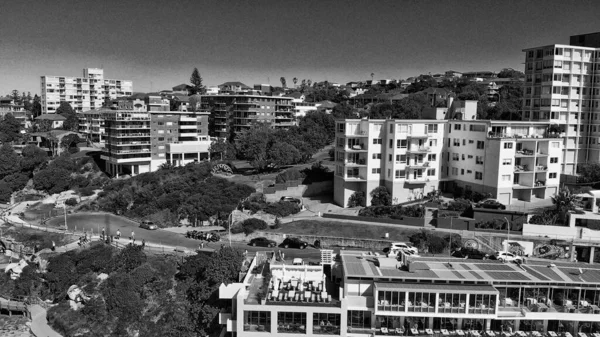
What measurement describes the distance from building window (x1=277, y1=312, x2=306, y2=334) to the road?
1634 centimetres

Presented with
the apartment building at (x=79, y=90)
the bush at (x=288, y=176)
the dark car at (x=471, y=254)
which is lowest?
the dark car at (x=471, y=254)

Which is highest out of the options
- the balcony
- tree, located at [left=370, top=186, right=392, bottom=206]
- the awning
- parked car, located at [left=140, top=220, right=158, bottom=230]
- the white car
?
the balcony

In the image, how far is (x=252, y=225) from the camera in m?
56.3

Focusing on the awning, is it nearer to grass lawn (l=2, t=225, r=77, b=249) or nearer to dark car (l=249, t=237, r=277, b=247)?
dark car (l=249, t=237, r=277, b=247)

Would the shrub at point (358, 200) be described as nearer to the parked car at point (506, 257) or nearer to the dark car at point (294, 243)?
the dark car at point (294, 243)

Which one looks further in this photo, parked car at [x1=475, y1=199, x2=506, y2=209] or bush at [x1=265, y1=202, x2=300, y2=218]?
bush at [x1=265, y1=202, x2=300, y2=218]

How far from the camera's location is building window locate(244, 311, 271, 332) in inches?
1192

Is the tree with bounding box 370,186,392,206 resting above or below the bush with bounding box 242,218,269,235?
above

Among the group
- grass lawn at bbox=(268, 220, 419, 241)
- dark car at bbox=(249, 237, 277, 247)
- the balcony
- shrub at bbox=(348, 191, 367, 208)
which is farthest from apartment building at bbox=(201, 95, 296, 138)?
dark car at bbox=(249, 237, 277, 247)

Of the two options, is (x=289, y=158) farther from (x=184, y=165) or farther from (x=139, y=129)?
(x=139, y=129)

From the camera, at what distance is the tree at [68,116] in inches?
5103

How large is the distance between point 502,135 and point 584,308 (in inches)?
1178

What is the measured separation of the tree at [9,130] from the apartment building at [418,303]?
109012 mm

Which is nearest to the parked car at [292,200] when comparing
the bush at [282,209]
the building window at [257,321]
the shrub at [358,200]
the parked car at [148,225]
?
the bush at [282,209]
